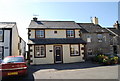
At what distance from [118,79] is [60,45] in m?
8.86

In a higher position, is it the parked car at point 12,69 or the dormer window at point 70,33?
the dormer window at point 70,33

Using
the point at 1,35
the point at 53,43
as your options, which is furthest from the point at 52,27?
the point at 1,35

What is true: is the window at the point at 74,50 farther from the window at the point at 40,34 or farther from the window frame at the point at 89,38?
the window at the point at 40,34

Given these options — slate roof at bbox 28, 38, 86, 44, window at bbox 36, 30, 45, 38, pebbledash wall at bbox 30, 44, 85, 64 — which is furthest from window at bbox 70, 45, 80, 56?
window at bbox 36, 30, 45, 38

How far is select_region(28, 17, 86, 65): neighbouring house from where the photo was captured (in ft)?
44.6

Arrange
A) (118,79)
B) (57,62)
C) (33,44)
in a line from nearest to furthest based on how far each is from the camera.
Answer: (118,79) → (33,44) → (57,62)

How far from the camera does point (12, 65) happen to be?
262 inches

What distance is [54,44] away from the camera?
13.9m

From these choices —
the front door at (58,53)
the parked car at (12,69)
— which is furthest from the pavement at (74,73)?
the front door at (58,53)

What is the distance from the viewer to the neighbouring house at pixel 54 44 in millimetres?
Result: 13602

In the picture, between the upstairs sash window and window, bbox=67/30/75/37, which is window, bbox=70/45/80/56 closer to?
the upstairs sash window

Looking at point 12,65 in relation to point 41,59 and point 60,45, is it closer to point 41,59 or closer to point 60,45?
point 41,59

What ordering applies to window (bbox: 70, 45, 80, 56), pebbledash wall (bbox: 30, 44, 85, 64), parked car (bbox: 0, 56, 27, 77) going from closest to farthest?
parked car (bbox: 0, 56, 27, 77) < pebbledash wall (bbox: 30, 44, 85, 64) < window (bbox: 70, 45, 80, 56)

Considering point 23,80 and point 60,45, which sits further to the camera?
point 60,45
